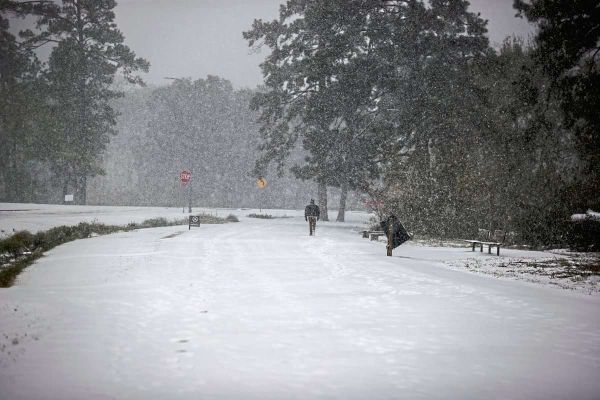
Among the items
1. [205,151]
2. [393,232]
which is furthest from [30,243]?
[205,151]

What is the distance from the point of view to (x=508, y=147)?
28734 mm

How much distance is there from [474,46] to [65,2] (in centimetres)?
4212

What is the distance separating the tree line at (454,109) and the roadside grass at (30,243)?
1373 cm

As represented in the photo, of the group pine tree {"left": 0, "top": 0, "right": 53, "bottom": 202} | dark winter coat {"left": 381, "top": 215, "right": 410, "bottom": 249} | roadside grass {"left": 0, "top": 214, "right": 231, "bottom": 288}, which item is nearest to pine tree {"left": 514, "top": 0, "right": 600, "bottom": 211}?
dark winter coat {"left": 381, "top": 215, "right": 410, "bottom": 249}

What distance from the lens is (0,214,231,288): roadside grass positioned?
A: 47.0 feet

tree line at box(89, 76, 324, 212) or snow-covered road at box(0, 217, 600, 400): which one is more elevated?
tree line at box(89, 76, 324, 212)

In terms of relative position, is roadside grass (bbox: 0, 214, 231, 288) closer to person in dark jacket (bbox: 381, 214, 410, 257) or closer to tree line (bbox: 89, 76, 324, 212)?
person in dark jacket (bbox: 381, 214, 410, 257)

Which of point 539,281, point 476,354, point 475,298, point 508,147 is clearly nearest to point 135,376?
point 476,354

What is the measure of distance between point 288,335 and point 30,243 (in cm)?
1454

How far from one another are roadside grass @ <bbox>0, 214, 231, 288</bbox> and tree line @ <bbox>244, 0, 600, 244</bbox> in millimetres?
13729

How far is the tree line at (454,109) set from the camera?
2347 cm

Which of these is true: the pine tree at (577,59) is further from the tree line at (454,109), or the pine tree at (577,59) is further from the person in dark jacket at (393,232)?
the person in dark jacket at (393,232)

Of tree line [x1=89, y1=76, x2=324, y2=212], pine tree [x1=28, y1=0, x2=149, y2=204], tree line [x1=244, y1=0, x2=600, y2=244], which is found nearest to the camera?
tree line [x1=244, y1=0, x2=600, y2=244]

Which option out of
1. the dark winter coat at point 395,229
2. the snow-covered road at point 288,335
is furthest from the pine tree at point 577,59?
the snow-covered road at point 288,335
